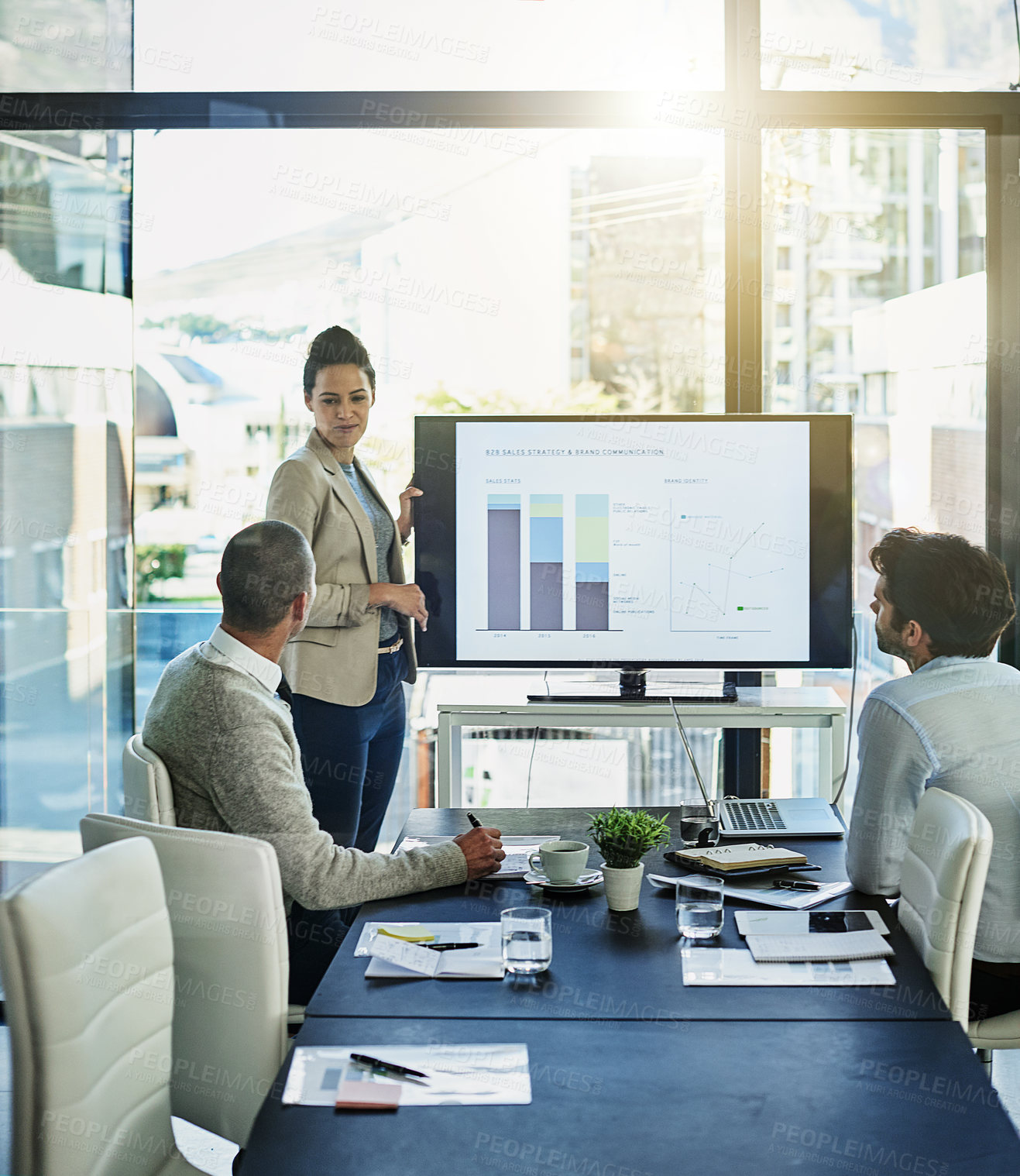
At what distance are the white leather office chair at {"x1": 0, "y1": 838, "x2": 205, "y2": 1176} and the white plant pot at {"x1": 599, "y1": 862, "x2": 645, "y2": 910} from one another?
0.71 metres

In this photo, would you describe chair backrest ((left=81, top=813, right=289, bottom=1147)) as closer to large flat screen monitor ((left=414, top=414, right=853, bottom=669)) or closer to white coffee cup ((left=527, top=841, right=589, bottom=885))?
white coffee cup ((left=527, top=841, right=589, bottom=885))

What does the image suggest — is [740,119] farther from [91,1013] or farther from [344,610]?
[91,1013]

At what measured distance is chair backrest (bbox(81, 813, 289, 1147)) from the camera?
71.1 inches

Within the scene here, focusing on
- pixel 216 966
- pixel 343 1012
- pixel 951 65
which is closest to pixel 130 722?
pixel 216 966

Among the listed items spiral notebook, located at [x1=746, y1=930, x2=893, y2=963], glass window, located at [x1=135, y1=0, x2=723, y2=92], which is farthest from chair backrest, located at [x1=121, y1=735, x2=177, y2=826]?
glass window, located at [x1=135, y1=0, x2=723, y2=92]

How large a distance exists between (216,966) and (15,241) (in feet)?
8.64

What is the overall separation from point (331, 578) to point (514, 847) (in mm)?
1156

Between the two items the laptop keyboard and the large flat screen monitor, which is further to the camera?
the large flat screen monitor

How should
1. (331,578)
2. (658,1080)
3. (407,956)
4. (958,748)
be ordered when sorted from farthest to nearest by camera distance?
(331,578) < (958,748) < (407,956) < (658,1080)

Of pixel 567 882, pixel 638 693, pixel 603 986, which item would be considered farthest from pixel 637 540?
pixel 603 986

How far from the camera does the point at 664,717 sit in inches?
134

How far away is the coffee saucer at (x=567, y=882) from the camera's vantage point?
7.02 ft

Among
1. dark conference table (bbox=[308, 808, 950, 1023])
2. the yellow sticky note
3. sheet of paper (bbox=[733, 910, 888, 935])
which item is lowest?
dark conference table (bbox=[308, 808, 950, 1023])

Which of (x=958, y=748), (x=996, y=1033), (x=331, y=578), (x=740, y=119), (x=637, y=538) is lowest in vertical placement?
(x=996, y=1033)
